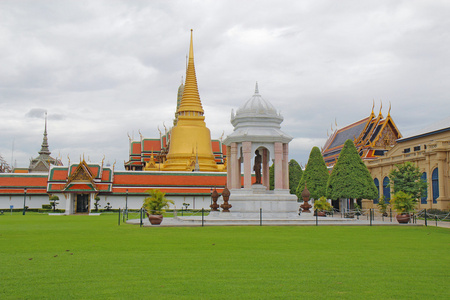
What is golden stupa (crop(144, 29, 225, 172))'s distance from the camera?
5997 cm

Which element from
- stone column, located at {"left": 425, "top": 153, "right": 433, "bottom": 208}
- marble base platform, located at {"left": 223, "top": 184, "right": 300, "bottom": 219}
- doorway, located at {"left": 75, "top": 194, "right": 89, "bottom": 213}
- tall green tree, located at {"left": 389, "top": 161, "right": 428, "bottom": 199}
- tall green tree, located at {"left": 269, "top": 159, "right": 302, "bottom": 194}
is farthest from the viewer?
tall green tree, located at {"left": 269, "top": 159, "right": 302, "bottom": 194}

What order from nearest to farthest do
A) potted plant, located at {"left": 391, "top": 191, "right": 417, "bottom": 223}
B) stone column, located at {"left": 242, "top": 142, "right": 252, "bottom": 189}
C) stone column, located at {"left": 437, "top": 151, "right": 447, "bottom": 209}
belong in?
potted plant, located at {"left": 391, "top": 191, "right": 417, "bottom": 223}
stone column, located at {"left": 242, "top": 142, "right": 252, "bottom": 189}
stone column, located at {"left": 437, "top": 151, "right": 447, "bottom": 209}

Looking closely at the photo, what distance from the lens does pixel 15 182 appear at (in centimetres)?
4834

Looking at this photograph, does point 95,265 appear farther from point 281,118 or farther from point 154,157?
point 154,157

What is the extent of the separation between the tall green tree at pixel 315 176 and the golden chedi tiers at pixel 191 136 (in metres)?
17.9

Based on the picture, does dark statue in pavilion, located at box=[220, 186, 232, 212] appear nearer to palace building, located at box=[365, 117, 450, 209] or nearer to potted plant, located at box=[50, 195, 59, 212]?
palace building, located at box=[365, 117, 450, 209]

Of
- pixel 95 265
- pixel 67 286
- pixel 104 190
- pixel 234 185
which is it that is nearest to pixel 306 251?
pixel 95 265

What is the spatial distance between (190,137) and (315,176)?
23178mm

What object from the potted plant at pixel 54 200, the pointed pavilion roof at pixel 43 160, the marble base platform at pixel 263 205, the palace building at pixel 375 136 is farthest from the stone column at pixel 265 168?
the pointed pavilion roof at pixel 43 160

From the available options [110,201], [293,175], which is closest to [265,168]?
[293,175]

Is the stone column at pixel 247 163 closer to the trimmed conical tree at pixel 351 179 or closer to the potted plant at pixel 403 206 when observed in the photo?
the potted plant at pixel 403 206

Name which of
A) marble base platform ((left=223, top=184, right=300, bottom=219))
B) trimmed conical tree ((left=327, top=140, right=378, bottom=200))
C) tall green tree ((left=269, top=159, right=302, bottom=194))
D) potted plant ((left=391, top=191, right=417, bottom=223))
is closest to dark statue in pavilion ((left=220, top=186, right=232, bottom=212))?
marble base platform ((left=223, top=184, right=300, bottom=219))

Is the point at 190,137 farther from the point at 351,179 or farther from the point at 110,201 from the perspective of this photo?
the point at 351,179

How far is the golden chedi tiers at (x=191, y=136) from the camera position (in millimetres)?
59969
